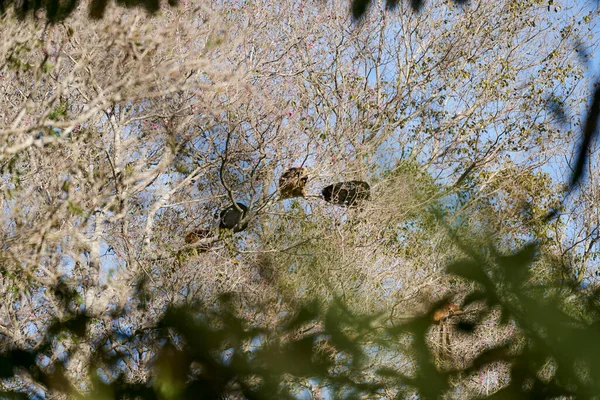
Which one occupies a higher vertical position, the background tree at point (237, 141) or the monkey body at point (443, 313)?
the background tree at point (237, 141)

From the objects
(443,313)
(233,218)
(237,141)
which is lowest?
(443,313)

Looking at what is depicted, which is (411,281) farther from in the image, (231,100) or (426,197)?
(426,197)

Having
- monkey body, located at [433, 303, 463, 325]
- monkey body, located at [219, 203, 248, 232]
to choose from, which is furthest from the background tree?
monkey body, located at [433, 303, 463, 325]

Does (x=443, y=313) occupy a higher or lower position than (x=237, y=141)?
lower

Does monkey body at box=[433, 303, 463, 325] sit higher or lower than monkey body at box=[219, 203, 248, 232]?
lower

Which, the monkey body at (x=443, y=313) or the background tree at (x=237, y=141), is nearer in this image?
the monkey body at (x=443, y=313)

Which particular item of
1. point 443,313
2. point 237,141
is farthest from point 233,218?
point 443,313

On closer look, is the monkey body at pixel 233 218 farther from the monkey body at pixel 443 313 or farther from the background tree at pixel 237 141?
the monkey body at pixel 443 313

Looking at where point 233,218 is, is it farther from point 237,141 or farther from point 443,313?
point 443,313

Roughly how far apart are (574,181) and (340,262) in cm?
568

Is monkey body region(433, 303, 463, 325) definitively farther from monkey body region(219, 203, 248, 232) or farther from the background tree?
monkey body region(219, 203, 248, 232)

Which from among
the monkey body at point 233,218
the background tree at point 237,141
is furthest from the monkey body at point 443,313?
the monkey body at point 233,218

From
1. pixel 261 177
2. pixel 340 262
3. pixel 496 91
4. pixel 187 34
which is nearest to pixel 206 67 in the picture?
pixel 187 34

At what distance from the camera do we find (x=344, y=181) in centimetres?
691
